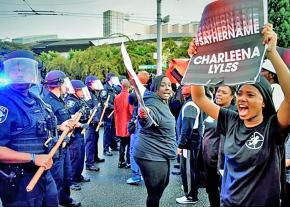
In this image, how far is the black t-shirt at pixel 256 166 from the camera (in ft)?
7.93

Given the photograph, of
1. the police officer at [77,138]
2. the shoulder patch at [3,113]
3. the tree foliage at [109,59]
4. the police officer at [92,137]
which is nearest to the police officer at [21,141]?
the shoulder patch at [3,113]

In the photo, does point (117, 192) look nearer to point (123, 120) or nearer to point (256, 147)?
point (123, 120)

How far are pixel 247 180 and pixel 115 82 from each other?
27.0 ft

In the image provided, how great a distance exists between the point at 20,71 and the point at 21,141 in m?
0.64

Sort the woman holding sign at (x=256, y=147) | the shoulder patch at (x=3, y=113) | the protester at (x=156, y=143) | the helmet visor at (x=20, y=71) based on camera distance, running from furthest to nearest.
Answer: the protester at (x=156, y=143) < the helmet visor at (x=20, y=71) < the shoulder patch at (x=3, y=113) < the woman holding sign at (x=256, y=147)

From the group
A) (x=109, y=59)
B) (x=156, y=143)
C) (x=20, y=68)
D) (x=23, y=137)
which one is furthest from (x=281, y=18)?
(x=23, y=137)

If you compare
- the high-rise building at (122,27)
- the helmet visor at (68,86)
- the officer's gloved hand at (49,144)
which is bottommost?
the officer's gloved hand at (49,144)

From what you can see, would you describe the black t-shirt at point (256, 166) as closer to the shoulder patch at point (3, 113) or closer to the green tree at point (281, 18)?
the shoulder patch at point (3, 113)

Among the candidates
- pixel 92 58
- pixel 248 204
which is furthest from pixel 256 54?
pixel 92 58

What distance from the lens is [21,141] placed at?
3.24 m

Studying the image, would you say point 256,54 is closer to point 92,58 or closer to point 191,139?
point 191,139

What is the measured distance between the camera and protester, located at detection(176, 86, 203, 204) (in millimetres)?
5527

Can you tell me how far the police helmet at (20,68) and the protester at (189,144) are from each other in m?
2.52

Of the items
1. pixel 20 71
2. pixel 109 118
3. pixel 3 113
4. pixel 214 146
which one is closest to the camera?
pixel 3 113
